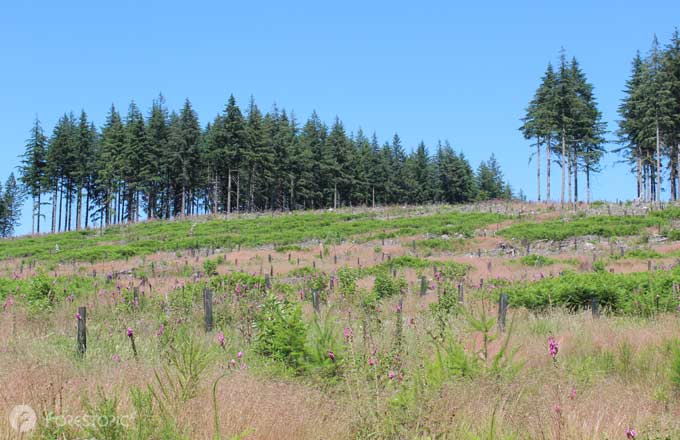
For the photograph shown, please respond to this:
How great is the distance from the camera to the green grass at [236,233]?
34.2 meters

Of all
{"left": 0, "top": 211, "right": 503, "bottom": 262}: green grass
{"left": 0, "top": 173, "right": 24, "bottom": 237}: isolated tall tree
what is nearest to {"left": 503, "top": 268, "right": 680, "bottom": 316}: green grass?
{"left": 0, "top": 211, "right": 503, "bottom": 262}: green grass

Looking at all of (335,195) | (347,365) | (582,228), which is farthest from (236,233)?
(347,365)

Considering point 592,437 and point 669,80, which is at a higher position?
point 669,80

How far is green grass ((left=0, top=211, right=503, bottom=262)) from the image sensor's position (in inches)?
1348

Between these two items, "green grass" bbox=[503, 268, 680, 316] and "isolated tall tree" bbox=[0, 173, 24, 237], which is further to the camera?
"isolated tall tree" bbox=[0, 173, 24, 237]

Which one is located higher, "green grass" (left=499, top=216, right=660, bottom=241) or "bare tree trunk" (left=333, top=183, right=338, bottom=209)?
"bare tree trunk" (left=333, top=183, right=338, bottom=209)

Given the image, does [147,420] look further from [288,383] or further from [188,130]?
[188,130]

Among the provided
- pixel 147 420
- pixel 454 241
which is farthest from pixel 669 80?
pixel 147 420

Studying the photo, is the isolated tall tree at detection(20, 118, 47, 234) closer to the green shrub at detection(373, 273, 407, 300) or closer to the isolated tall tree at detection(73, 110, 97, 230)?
the isolated tall tree at detection(73, 110, 97, 230)

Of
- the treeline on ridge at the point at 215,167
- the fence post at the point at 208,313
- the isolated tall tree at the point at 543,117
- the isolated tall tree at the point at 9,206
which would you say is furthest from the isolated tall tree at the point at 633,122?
the isolated tall tree at the point at 9,206

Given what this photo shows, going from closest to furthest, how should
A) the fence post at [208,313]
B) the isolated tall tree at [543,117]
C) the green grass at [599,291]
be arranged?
the fence post at [208,313] → the green grass at [599,291] → the isolated tall tree at [543,117]

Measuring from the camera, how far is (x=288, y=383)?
5.60 metres

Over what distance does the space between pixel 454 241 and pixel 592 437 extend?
90.1 ft

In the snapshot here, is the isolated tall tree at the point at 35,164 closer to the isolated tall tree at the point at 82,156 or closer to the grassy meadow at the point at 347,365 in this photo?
the isolated tall tree at the point at 82,156
